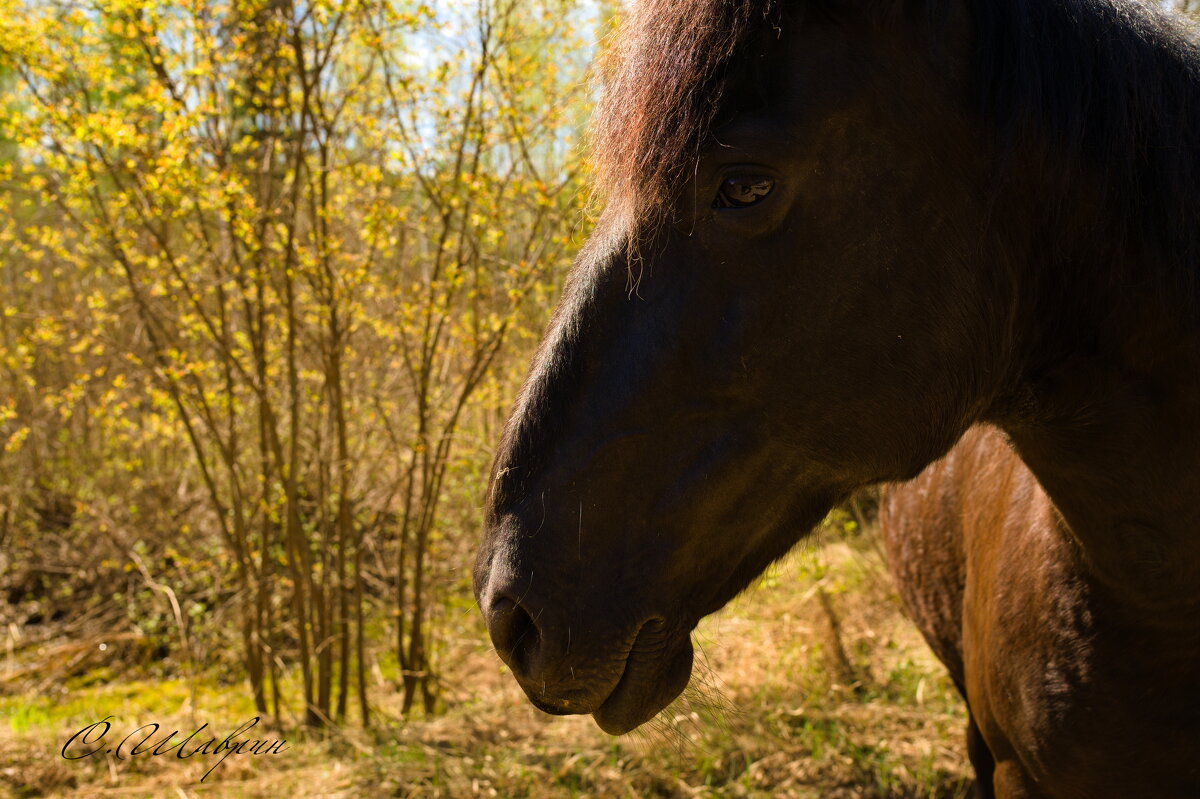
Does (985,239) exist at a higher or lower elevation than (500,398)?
higher

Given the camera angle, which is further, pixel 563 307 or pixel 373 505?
pixel 373 505

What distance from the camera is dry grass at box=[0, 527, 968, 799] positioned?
3.65 m

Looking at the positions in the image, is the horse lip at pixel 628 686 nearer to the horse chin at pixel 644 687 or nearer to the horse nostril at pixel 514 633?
the horse chin at pixel 644 687

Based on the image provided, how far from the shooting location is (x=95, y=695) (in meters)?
5.38

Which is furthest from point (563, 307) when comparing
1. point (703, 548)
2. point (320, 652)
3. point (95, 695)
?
point (95, 695)

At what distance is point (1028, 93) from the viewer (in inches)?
50.3

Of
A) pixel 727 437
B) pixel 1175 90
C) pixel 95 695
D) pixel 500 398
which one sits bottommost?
pixel 95 695

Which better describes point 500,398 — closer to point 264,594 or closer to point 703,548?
point 264,594

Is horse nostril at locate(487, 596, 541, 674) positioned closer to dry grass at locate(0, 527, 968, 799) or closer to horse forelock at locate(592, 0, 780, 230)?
horse forelock at locate(592, 0, 780, 230)

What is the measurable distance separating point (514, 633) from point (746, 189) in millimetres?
758

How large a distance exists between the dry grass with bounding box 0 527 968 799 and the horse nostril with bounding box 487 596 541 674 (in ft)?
6.37

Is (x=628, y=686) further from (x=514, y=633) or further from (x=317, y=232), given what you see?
(x=317, y=232)

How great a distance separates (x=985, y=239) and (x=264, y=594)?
4249 mm
